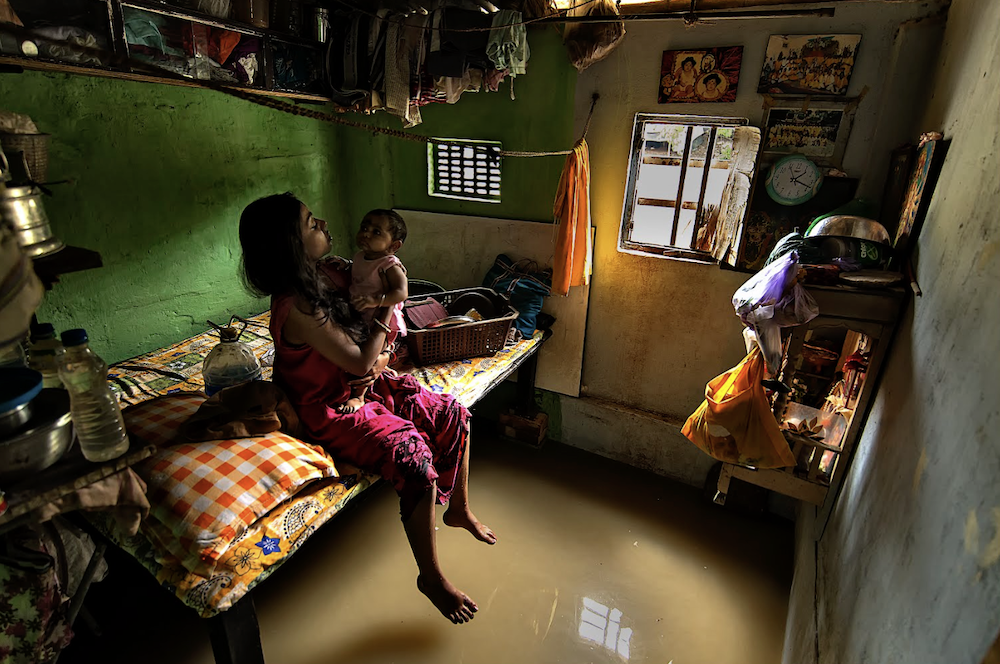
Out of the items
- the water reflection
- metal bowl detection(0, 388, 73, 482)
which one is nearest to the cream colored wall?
the water reflection

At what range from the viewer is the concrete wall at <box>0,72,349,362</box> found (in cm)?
276

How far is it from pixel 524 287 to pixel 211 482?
2.53 meters

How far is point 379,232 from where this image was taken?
259 cm

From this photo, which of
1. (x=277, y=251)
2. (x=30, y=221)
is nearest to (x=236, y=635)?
(x=277, y=251)

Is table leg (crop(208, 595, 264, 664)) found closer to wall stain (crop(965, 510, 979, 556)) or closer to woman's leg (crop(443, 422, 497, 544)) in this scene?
woman's leg (crop(443, 422, 497, 544))

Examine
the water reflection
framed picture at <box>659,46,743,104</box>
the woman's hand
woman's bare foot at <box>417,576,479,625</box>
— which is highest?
framed picture at <box>659,46,743,104</box>

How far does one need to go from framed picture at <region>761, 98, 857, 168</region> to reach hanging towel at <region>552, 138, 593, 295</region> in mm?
1081

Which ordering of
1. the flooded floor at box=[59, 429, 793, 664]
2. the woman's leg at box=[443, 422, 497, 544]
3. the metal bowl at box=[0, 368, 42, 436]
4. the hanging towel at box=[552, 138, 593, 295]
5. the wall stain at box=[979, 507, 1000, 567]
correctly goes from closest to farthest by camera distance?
1. the wall stain at box=[979, 507, 1000, 567]
2. the metal bowl at box=[0, 368, 42, 436]
3. the flooded floor at box=[59, 429, 793, 664]
4. the woman's leg at box=[443, 422, 497, 544]
5. the hanging towel at box=[552, 138, 593, 295]

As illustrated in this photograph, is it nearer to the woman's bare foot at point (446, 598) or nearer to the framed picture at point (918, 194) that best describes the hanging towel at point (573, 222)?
the framed picture at point (918, 194)

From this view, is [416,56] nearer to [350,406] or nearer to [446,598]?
[350,406]

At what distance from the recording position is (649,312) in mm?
3621

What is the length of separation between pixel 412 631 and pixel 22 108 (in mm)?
3261

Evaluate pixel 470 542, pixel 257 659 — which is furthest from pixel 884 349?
pixel 257 659

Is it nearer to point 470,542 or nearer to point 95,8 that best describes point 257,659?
point 470,542
